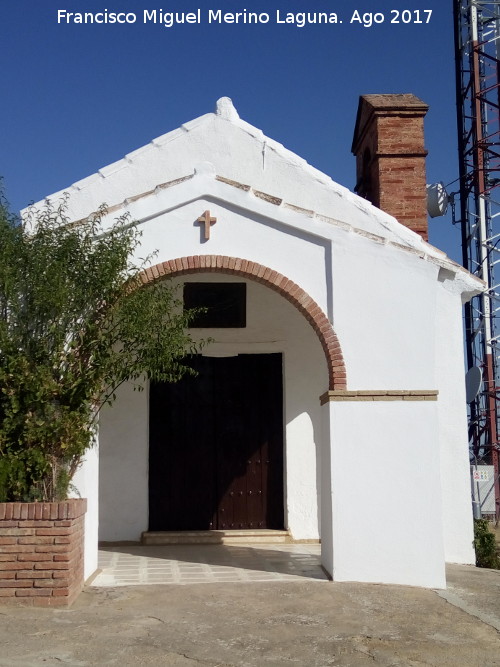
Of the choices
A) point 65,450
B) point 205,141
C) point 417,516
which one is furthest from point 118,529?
point 205,141

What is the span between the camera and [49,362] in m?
Result: 7.16

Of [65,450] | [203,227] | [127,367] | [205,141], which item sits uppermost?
[205,141]

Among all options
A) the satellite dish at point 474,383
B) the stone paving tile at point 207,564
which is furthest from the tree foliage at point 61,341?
the satellite dish at point 474,383

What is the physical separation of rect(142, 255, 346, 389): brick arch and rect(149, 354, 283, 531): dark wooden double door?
2.81 metres

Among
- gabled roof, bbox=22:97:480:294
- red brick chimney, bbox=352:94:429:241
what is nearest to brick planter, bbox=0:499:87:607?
gabled roof, bbox=22:97:480:294

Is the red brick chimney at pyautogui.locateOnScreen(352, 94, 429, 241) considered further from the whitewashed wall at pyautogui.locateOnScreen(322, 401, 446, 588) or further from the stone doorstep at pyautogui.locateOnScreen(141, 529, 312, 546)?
the stone doorstep at pyautogui.locateOnScreen(141, 529, 312, 546)

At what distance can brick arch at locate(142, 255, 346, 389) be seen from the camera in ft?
26.4

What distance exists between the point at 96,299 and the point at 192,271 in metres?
1.16

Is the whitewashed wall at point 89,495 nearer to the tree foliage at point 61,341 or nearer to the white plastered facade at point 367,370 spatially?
the white plastered facade at point 367,370

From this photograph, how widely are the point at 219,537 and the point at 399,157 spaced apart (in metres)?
6.08

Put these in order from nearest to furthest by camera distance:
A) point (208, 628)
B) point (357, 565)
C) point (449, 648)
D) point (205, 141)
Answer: point (449, 648) < point (208, 628) < point (357, 565) < point (205, 141)

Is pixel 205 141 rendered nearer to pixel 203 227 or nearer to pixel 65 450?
pixel 203 227

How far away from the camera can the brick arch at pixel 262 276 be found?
8039 mm

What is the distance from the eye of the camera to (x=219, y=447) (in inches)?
422
